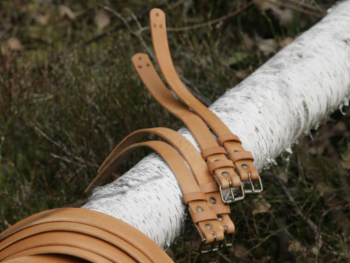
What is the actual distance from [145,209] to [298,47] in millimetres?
975

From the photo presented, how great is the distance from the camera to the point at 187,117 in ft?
3.70

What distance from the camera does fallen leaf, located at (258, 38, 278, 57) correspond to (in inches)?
88.9

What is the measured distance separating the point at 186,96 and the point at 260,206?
0.75 m

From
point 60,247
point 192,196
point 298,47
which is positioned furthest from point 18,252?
point 298,47

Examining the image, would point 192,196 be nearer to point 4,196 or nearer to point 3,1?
point 4,196

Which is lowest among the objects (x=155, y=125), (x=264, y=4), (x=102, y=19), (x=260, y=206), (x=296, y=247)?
Result: (x=296, y=247)

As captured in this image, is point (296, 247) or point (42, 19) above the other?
point (42, 19)

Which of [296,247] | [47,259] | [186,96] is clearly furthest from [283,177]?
[47,259]

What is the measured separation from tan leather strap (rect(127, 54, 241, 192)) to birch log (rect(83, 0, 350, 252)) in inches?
1.7

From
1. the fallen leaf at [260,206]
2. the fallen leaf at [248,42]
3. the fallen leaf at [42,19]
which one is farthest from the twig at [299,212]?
the fallen leaf at [42,19]

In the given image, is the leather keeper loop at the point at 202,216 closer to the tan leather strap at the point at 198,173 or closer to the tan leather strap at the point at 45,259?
the tan leather strap at the point at 198,173

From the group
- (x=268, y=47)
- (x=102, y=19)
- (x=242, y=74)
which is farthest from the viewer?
(x=102, y=19)

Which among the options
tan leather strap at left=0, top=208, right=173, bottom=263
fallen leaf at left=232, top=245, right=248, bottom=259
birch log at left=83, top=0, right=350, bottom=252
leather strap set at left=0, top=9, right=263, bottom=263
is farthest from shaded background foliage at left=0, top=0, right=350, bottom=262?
tan leather strap at left=0, top=208, right=173, bottom=263

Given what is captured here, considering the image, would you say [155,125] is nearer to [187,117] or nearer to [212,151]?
[187,117]
